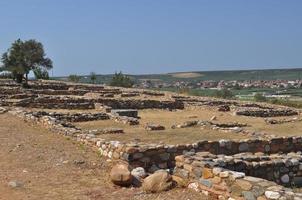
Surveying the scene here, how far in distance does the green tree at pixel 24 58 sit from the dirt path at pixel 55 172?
33.0 m

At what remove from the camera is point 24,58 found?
156 feet

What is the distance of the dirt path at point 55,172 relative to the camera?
862 cm

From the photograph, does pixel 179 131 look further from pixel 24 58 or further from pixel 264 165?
pixel 24 58

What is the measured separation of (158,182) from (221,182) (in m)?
1.18

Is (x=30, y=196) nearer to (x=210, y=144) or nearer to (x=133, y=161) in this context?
(x=133, y=161)

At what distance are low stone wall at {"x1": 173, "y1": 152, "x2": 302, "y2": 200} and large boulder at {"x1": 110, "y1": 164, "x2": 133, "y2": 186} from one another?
0.91 meters

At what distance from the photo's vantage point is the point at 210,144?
12555 mm

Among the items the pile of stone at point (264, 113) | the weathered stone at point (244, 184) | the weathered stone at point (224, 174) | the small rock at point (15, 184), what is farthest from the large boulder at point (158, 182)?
the pile of stone at point (264, 113)

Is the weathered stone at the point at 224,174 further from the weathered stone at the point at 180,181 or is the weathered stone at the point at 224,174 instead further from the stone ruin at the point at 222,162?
the weathered stone at the point at 180,181

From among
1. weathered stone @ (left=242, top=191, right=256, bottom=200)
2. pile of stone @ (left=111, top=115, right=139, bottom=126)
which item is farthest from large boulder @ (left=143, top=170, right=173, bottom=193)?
pile of stone @ (left=111, top=115, right=139, bottom=126)

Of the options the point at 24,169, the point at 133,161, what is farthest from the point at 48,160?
the point at 133,161

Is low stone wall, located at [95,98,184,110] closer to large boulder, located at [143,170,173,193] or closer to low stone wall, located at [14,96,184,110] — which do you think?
low stone wall, located at [14,96,184,110]

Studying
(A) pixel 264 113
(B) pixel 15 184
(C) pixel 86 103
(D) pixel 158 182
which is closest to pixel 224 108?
(A) pixel 264 113

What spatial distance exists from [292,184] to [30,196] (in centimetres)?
508
